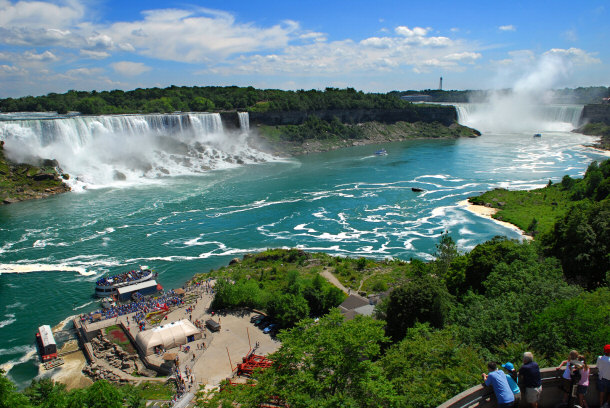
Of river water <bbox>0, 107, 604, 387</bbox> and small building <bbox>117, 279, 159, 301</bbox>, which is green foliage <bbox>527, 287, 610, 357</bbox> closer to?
river water <bbox>0, 107, 604, 387</bbox>

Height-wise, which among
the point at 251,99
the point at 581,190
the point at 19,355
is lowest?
the point at 19,355

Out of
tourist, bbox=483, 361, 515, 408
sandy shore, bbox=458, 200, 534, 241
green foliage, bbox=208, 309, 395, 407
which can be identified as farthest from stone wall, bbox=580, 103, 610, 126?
tourist, bbox=483, 361, 515, 408

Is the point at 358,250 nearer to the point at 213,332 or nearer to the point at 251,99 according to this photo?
the point at 213,332

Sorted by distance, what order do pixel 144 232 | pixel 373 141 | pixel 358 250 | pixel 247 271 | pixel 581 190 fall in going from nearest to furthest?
1. pixel 247 271
2. pixel 358 250
3. pixel 144 232
4. pixel 581 190
5. pixel 373 141

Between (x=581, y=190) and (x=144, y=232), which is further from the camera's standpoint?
(x=581, y=190)

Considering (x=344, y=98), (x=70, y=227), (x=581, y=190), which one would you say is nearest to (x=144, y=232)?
(x=70, y=227)

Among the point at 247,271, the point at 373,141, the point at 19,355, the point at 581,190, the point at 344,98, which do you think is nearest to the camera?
the point at 19,355

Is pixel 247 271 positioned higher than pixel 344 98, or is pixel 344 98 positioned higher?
pixel 344 98

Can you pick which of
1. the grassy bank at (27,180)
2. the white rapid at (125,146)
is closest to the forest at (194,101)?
the white rapid at (125,146)
